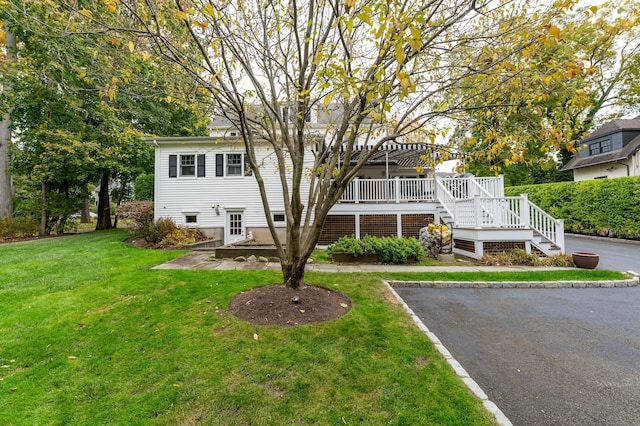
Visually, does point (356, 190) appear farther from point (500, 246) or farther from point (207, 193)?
point (207, 193)

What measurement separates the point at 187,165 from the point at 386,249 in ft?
Answer: 34.9

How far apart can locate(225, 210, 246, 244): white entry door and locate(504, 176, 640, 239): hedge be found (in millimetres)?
14385

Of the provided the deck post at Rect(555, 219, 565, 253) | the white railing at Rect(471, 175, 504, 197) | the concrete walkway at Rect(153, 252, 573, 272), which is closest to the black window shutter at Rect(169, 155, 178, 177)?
the concrete walkway at Rect(153, 252, 573, 272)

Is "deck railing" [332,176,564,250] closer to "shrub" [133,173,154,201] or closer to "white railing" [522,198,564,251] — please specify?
"white railing" [522,198,564,251]

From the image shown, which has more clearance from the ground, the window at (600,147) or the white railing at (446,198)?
the window at (600,147)

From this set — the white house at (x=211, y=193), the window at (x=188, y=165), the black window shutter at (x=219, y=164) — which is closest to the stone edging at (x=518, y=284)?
the white house at (x=211, y=193)

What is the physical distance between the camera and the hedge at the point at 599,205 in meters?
11.1

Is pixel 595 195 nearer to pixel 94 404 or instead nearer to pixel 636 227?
pixel 636 227

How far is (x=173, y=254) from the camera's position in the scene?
28.8 ft

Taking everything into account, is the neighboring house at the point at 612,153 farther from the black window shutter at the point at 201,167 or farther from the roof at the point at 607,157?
the black window shutter at the point at 201,167

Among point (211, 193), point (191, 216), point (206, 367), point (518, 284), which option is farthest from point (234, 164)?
point (518, 284)

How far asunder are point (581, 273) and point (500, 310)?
377 cm

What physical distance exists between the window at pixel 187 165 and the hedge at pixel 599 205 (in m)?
16.9

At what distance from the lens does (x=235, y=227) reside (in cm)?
1316
